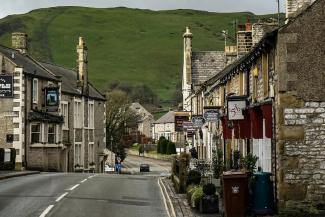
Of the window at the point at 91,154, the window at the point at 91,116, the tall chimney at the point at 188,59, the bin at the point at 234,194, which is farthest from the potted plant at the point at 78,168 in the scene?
the bin at the point at 234,194

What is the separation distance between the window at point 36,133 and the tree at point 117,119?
3726cm

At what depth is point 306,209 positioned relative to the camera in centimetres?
1684

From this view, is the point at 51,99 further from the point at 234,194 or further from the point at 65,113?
the point at 234,194

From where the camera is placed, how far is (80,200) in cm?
2152

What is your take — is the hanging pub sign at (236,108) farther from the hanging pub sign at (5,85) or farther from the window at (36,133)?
the window at (36,133)

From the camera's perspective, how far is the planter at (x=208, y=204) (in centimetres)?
1809

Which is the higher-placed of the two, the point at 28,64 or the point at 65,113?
the point at 28,64

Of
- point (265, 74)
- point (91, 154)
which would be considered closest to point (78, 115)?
point (91, 154)

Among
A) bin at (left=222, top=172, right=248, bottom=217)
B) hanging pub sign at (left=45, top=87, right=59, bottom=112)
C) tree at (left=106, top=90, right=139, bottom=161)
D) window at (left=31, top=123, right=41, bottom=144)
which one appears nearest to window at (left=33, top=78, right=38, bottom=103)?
hanging pub sign at (left=45, top=87, right=59, bottom=112)

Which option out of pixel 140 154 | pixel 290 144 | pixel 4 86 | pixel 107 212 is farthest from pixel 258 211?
pixel 140 154

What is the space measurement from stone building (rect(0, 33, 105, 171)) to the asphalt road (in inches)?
614

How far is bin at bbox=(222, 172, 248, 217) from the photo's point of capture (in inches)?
650

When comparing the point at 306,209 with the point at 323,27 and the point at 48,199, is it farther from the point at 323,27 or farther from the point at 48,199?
the point at 48,199

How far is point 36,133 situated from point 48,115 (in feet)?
7.30
